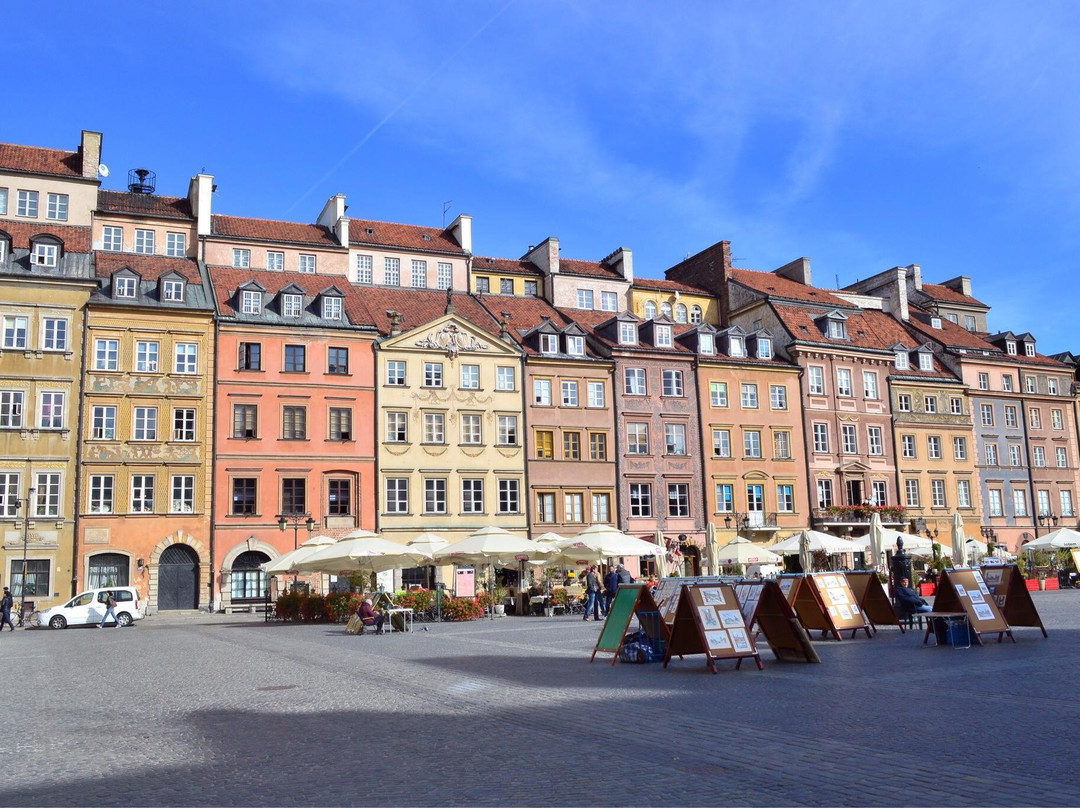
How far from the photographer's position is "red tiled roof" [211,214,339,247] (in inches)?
2053

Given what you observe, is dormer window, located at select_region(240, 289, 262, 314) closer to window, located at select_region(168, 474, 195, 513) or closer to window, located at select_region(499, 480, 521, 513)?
window, located at select_region(168, 474, 195, 513)

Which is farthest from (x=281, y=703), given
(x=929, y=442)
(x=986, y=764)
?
(x=929, y=442)

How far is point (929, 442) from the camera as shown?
200 feet

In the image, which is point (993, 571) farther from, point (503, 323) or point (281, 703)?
point (503, 323)

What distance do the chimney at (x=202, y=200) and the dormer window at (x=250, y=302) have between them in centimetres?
508

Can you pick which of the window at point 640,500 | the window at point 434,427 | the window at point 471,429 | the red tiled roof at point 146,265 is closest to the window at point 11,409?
the red tiled roof at point 146,265

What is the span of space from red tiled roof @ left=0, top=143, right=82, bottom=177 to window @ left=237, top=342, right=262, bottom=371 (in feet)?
38.3

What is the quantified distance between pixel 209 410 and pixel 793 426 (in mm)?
30183

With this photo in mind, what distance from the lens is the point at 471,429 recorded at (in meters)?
50.6

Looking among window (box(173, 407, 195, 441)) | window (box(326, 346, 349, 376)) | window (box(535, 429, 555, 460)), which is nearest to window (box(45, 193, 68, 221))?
window (box(173, 407, 195, 441))

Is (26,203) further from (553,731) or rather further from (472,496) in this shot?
(553,731)

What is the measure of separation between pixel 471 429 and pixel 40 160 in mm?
24091

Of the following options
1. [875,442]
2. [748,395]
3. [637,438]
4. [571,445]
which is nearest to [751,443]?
[748,395]

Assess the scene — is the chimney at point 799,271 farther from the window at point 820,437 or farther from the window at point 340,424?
the window at point 340,424
